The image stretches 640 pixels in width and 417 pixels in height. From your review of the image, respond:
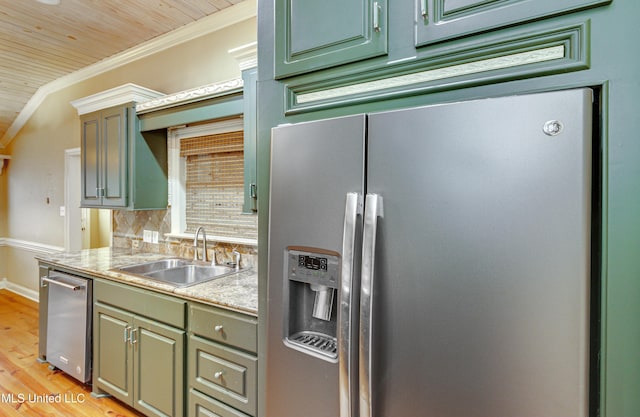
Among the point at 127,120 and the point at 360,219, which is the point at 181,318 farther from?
the point at 127,120

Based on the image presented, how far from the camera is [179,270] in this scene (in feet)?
8.28

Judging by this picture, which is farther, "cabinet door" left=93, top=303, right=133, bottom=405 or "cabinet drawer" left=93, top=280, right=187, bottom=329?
Result: "cabinet door" left=93, top=303, right=133, bottom=405

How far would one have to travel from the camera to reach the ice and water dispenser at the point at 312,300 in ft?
3.42

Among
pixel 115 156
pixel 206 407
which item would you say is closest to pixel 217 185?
pixel 115 156

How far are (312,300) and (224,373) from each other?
29.8 inches

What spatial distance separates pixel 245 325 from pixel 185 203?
64.0 inches

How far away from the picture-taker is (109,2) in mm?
2330

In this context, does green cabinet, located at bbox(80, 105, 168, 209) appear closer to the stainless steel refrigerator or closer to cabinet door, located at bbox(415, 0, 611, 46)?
the stainless steel refrigerator

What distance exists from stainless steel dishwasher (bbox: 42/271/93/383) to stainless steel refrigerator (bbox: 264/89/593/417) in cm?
191

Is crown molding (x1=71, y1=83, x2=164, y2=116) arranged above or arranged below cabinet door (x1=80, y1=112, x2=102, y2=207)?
above

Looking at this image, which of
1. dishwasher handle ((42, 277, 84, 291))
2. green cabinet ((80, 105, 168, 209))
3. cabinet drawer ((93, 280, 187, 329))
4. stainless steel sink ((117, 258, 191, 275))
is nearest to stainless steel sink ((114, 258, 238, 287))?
stainless steel sink ((117, 258, 191, 275))

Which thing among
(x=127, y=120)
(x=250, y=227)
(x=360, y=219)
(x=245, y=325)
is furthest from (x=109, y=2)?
(x=360, y=219)

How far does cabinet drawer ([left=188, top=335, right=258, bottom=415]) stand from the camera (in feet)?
4.97

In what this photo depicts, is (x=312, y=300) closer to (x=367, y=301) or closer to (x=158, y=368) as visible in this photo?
(x=367, y=301)
